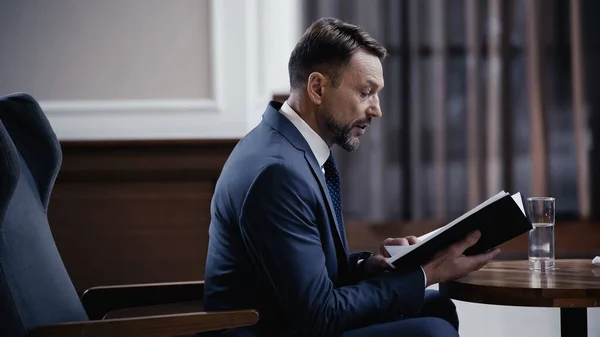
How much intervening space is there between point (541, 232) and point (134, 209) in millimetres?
1435

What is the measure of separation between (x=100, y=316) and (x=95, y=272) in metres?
1.01

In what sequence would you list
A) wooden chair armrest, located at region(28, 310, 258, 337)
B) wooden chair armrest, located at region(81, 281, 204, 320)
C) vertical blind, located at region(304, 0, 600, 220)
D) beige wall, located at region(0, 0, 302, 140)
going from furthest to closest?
vertical blind, located at region(304, 0, 600, 220) → beige wall, located at region(0, 0, 302, 140) → wooden chair armrest, located at region(81, 281, 204, 320) → wooden chair armrest, located at region(28, 310, 258, 337)

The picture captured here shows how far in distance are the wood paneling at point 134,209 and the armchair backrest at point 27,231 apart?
1001 mm

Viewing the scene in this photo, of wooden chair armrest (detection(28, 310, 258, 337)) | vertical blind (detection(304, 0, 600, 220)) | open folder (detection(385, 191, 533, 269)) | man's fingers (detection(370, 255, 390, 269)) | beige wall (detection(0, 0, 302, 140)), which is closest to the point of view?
wooden chair armrest (detection(28, 310, 258, 337))

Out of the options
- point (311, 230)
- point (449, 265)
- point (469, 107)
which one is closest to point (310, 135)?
point (311, 230)

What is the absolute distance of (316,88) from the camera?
1804 mm

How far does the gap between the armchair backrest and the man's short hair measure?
1.85 feet

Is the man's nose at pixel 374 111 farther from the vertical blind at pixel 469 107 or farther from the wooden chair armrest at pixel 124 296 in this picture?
the vertical blind at pixel 469 107

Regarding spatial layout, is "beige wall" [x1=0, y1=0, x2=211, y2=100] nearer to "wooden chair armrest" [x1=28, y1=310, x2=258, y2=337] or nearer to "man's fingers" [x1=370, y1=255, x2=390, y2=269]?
"man's fingers" [x1=370, y1=255, x2=390, y2=269]

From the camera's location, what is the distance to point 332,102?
5.92ft

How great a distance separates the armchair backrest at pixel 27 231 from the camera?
4.97ft

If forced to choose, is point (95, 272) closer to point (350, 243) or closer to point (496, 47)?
point (350, 243)

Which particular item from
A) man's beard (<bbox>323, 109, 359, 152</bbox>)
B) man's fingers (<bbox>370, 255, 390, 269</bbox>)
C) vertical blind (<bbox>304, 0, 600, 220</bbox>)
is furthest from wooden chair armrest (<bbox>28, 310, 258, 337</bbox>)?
vertical blind (<bbox>304, 0, 600, 220</bbox>)

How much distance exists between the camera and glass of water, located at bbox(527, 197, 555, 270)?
1959 millimetres
